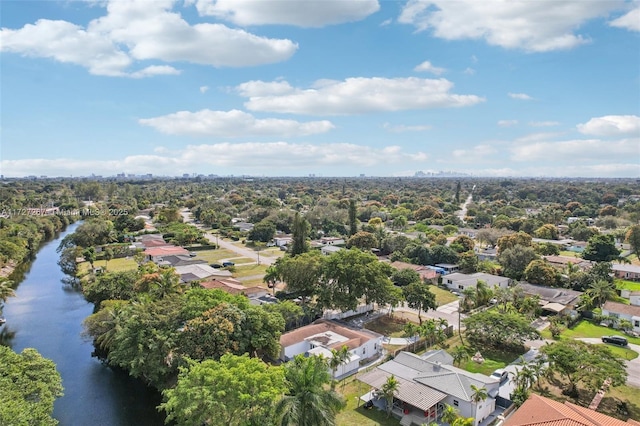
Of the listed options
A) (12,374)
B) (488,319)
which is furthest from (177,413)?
(488,319)

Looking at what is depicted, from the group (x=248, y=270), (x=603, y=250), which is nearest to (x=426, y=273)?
(x=248, y=270)

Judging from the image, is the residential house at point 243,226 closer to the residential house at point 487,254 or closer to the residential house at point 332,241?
the residential house at point 332,241

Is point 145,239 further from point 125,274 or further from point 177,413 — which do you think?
point 177,413

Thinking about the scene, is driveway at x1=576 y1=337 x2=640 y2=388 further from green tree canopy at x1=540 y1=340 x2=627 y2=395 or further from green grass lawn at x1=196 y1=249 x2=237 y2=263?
green grass lawn at x1=196 y1=249 x2=237 y2=263


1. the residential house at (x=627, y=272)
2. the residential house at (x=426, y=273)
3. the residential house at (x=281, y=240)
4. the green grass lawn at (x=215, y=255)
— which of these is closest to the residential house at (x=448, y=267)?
the residential house at (x=426, y=273)

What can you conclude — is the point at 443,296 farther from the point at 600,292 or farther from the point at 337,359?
the point at 337,359

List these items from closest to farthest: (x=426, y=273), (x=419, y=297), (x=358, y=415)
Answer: (x=358, y=415) → (x=419, y=297) → (x=426, y=273)

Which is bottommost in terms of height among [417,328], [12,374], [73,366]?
[73,366]
